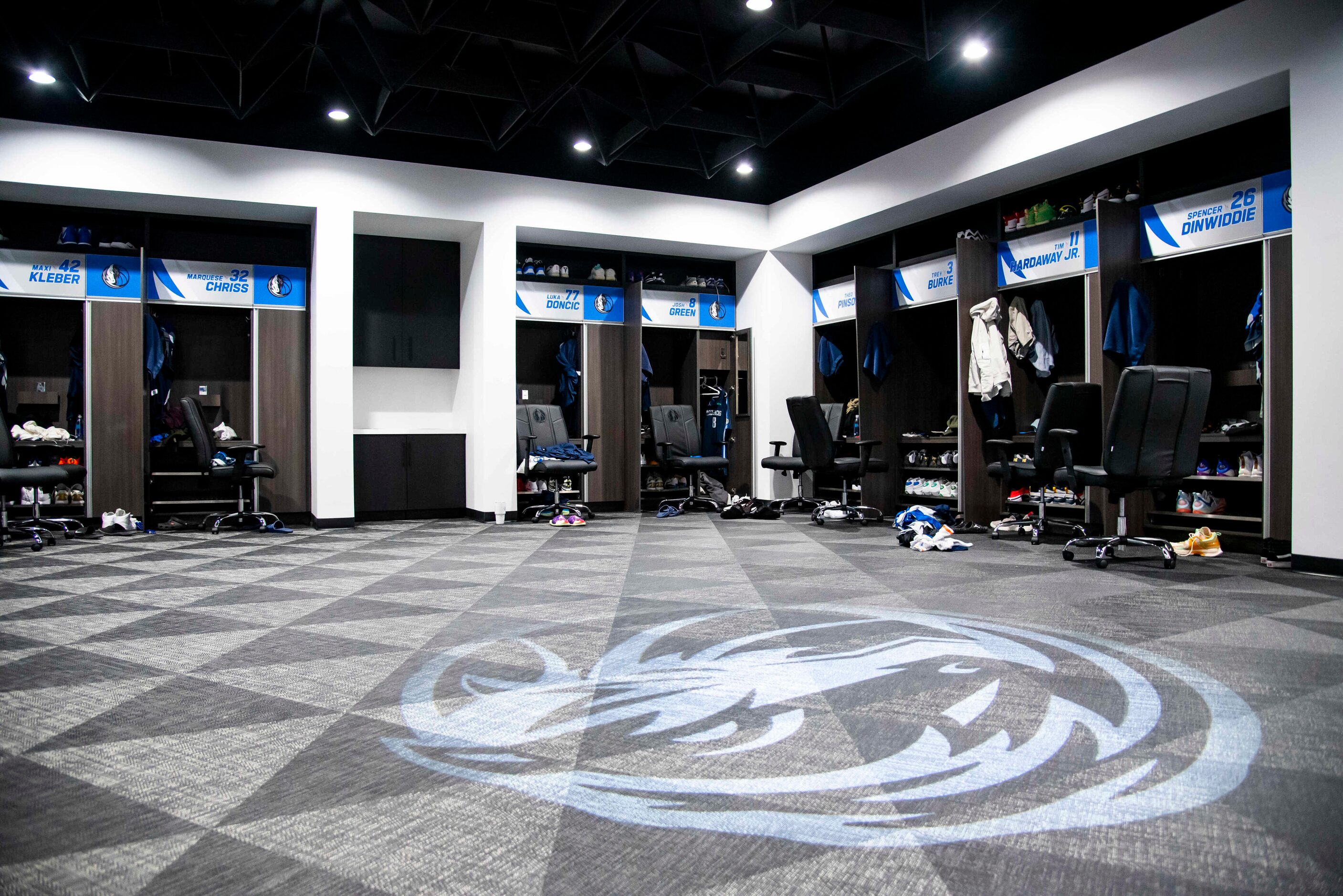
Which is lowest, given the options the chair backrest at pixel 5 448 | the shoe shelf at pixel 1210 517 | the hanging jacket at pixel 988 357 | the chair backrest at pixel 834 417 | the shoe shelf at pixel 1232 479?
the shoe shelf at pixel 1210 517

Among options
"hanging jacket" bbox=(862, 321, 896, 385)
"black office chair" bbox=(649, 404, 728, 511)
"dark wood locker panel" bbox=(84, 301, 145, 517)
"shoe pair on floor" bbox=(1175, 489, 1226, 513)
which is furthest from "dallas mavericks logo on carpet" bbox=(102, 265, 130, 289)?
"shoe pair on floor" bbox=(1175, 489, 1226, 513)

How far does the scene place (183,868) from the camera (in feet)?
4.65

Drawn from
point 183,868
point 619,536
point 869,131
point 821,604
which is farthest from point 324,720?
point 869,131

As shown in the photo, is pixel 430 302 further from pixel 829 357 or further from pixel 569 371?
pixel 829 357

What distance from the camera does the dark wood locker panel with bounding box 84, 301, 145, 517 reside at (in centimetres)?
752

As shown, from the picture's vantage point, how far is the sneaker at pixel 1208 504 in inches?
234

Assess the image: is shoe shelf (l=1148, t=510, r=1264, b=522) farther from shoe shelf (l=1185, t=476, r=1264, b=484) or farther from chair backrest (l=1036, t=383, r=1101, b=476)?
chair backrest (l=1036, t=383, r=1101, b=476)

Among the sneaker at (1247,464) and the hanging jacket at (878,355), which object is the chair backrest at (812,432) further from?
the sneaker at (1247,464)

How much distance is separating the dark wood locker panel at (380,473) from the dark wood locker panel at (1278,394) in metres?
7.37

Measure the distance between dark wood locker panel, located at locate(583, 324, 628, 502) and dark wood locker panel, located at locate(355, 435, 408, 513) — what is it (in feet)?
6.56

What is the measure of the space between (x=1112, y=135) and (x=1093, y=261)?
3.41 ft

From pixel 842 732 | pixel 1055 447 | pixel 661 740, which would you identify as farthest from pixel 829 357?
pixel 661 740

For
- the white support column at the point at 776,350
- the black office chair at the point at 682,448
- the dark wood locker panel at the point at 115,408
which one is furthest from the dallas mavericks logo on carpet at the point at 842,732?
the white support column at the point at 776,350

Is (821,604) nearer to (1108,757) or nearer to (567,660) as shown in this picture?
(567,660)
